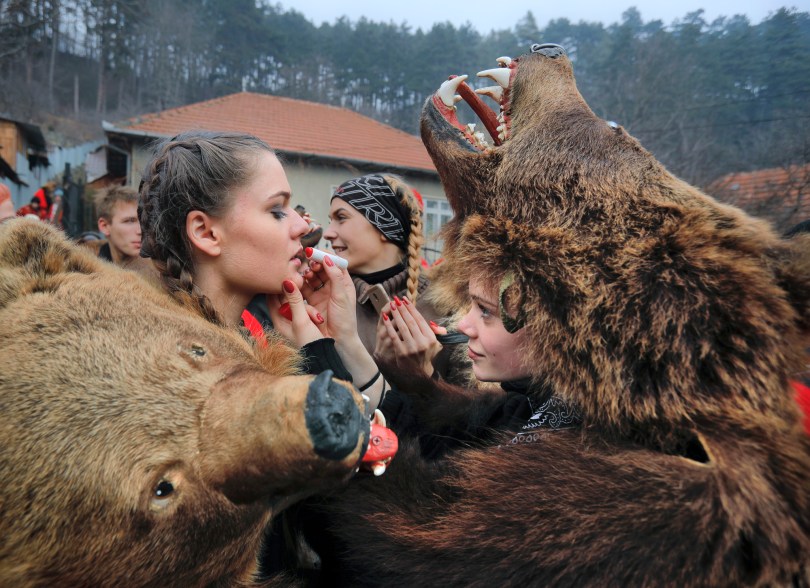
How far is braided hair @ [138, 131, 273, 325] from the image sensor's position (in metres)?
1.71

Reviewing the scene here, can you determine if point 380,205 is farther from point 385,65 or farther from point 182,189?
point 385,65

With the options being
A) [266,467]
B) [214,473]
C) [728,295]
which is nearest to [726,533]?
[728,295]

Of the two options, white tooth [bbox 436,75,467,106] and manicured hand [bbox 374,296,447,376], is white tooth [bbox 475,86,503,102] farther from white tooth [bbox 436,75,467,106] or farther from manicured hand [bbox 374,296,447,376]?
manicured hand [bbox 374,296,447,376]

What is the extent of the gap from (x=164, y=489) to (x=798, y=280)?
4.60 feet

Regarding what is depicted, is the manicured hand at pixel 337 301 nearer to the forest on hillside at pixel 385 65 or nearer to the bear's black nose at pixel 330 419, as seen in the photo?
the bear's black nose at pixel 330 419

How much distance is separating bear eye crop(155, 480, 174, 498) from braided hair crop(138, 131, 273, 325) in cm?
75

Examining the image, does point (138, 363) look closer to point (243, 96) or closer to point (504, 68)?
point (504, 68)

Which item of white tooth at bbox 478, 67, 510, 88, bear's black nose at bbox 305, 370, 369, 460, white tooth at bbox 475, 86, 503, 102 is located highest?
white tooth at bbox 478, 67, 510, 88

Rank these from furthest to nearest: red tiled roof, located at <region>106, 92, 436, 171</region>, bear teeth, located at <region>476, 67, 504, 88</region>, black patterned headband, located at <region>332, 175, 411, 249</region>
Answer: red tiled roof, located at <region>106, 92, 436, 171</region>, black patterned headband, located at <region>332, 175, 411, 249</region>, bear teeth, located at <region>476, 67, 504, 88</region>

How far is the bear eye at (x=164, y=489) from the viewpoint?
3.35 feet

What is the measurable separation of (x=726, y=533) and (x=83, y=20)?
46.8 meters

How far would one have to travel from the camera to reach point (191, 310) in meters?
1.51

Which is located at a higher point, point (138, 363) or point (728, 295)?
point (728, 295)

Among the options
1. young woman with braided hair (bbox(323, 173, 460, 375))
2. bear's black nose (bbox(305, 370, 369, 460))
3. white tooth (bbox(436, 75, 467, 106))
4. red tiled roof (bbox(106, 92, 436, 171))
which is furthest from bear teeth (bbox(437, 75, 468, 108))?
red tiled roof (bbox(106, 92, 436, 171))
